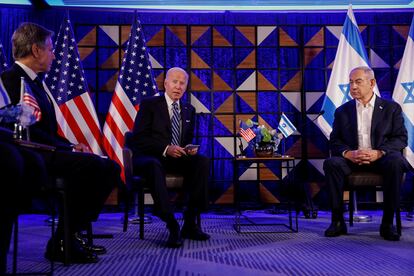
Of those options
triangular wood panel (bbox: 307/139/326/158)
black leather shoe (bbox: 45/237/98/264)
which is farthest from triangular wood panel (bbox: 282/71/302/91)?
black leather shoe (bbox: 45/237/98/264)

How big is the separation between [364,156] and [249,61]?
122 inches

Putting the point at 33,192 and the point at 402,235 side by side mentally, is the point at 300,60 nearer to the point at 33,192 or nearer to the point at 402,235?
the point at 402,235

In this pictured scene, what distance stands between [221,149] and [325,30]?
90.7 inches

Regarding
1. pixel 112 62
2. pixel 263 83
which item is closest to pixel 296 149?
pixel 263 83

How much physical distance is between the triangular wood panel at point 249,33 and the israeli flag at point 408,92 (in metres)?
2.07

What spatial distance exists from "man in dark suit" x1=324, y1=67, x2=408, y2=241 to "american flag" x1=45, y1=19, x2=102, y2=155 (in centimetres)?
286

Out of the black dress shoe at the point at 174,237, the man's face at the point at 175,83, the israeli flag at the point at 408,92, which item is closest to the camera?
the black dress shoe at the point at 174,237

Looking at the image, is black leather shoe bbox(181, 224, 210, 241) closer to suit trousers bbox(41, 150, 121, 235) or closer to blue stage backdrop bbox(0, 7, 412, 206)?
suit trousers bbox(41, 150, 121, 235)

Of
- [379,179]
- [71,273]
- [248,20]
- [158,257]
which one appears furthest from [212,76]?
[71,273]

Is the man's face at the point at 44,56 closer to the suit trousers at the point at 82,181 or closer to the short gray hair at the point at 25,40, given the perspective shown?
the short gray hair at the point at 25,40

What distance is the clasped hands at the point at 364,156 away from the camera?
11.9 feet

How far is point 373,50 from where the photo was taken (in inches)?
252

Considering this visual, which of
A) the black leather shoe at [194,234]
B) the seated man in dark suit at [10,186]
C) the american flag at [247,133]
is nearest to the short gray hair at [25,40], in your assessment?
the seated man in dark suit at [10,186]

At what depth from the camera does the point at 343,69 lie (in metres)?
5.57
